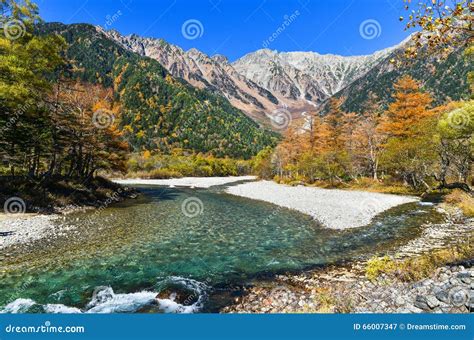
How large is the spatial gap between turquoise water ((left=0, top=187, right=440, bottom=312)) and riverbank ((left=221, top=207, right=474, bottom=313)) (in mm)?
1257

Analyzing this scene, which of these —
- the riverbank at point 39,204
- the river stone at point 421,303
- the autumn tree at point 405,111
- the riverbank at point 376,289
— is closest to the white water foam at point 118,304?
the riverbank at point 376,289

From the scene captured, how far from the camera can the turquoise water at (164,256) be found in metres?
10.0

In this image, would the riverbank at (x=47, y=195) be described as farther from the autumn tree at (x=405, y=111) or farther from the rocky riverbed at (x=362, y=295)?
the autumn tree at (x=405, y=111)

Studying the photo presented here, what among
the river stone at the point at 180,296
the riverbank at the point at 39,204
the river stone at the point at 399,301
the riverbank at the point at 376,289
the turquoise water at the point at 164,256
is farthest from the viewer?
the riverbank at the point at 39,204

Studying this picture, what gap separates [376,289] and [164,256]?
32.4 ft

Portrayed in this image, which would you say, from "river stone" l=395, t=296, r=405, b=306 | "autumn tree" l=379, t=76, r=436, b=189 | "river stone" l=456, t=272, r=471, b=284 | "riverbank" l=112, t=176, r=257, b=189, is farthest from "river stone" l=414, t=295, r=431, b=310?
"riverbank" l=112, t=176, r=257, b=189

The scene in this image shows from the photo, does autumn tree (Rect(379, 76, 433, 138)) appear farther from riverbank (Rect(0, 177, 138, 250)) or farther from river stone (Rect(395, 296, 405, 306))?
river stone (Rect(395, 296, 405, 306))

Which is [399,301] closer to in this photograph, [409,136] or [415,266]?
[415,266]

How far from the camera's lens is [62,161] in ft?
129

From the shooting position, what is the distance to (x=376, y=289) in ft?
31.2

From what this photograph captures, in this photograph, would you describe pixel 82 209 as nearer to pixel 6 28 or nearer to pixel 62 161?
pixel 62 161

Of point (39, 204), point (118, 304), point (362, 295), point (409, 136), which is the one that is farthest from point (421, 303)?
point (409, 136)

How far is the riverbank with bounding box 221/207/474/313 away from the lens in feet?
26.0

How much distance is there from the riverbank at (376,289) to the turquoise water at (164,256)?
4.12ft
